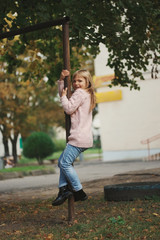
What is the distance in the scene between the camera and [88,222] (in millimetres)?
5668

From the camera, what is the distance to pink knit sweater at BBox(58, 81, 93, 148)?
18.0ft

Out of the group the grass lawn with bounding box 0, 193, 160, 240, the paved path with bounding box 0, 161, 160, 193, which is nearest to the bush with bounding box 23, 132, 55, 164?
the paved path with bounding box 0, 161, 160, 193

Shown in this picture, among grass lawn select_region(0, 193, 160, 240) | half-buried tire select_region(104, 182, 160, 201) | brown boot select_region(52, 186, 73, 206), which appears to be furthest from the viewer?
half-buried tire select_region(104, 182, 160, 201)

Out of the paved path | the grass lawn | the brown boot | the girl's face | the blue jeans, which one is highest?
the girl's face

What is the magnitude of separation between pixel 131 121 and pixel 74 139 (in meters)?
22.0

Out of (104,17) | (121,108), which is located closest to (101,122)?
(121,108)

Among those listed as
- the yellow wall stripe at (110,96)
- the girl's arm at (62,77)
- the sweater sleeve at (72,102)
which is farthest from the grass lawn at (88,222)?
the yellow wall stripe at (110,96)

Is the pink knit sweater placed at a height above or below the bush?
above

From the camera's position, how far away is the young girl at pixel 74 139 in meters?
5.50

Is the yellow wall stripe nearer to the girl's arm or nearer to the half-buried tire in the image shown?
the half-buried tire

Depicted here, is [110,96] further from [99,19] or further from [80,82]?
[80,82]

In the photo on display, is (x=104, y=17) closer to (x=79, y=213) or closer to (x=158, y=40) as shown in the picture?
(x=158, y=40)

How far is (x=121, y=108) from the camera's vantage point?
90.7 ft

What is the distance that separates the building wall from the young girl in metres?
21.1
